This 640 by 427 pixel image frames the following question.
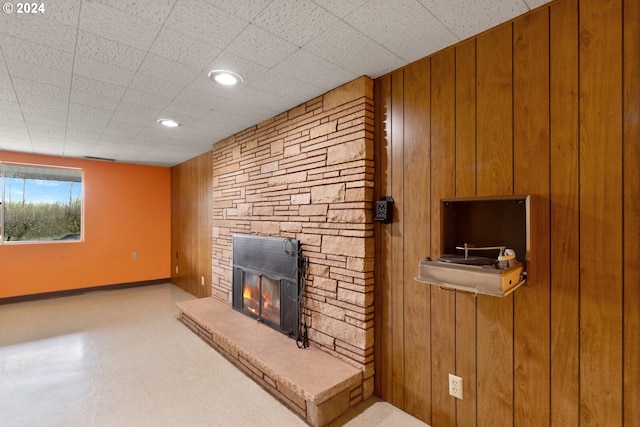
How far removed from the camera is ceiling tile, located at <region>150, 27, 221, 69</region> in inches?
63.3

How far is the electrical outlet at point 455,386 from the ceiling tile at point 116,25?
99.6 inches

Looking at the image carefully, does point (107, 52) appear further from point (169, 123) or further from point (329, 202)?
point (329, 202)

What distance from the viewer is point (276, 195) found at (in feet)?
9.55

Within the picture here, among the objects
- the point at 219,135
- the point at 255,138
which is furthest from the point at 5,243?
the point at 255,138

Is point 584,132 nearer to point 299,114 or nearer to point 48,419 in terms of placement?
point 299,114

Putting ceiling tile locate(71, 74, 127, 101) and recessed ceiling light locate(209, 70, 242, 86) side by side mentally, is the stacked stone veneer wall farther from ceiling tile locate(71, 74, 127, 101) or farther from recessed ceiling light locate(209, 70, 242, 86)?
ceiling tile locate(71, 74, 127, 101)

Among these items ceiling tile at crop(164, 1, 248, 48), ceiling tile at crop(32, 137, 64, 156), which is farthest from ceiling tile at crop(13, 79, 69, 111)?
ceiling tile at crop(32, 137, 64, 156)

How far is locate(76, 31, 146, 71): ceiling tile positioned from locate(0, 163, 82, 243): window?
428 centimetres

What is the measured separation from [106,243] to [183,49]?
4982 millimetres

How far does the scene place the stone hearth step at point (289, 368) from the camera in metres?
1.89

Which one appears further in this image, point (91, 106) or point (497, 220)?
point (91, 106)

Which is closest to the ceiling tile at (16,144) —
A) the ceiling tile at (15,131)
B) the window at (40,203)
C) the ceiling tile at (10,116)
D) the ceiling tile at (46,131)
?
the ceiling tile at (15,131)

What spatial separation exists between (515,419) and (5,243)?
Result: 259 inches

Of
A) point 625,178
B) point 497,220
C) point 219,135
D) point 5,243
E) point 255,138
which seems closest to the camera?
point 625,178
